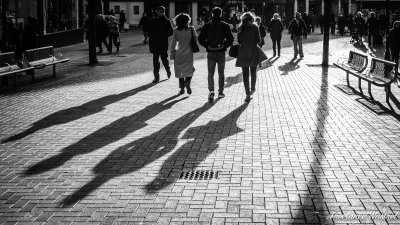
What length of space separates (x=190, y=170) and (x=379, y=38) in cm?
2493

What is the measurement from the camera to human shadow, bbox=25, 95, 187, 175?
7285 mm

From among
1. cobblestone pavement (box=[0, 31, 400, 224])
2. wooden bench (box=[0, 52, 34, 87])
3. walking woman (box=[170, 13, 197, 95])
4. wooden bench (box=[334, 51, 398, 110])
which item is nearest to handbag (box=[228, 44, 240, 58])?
cobblestone pavement (box=[0, 31, 400, 224])

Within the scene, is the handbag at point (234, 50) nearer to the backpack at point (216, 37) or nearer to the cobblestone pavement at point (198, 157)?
the backpack at point (216, 37)

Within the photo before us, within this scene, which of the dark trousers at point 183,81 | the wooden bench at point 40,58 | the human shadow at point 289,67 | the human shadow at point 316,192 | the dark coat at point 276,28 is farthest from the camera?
the dark coat at point 276,28

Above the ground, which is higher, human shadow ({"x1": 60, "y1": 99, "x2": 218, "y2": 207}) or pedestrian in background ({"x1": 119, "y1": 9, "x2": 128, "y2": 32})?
pedestrian in background ({"x1": 119, "y1": 9, "x2": 128, "y2": 32})

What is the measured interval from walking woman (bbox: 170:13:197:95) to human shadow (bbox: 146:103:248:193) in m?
2.59

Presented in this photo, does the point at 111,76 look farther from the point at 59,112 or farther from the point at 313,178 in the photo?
the point at 313,178

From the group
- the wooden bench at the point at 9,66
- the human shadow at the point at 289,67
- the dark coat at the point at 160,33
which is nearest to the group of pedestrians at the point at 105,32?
the human shadow at the point at 289,67

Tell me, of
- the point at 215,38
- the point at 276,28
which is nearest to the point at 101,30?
the point at 276,28

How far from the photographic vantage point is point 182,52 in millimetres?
13273

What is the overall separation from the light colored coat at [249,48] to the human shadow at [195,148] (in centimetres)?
191

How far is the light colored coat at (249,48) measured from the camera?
12453 millimetres

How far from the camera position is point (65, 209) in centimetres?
556

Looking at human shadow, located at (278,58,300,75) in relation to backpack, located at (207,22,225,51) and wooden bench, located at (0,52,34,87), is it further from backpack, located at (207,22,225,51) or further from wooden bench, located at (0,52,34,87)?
wooden bench, located at (0,52,34,87)
